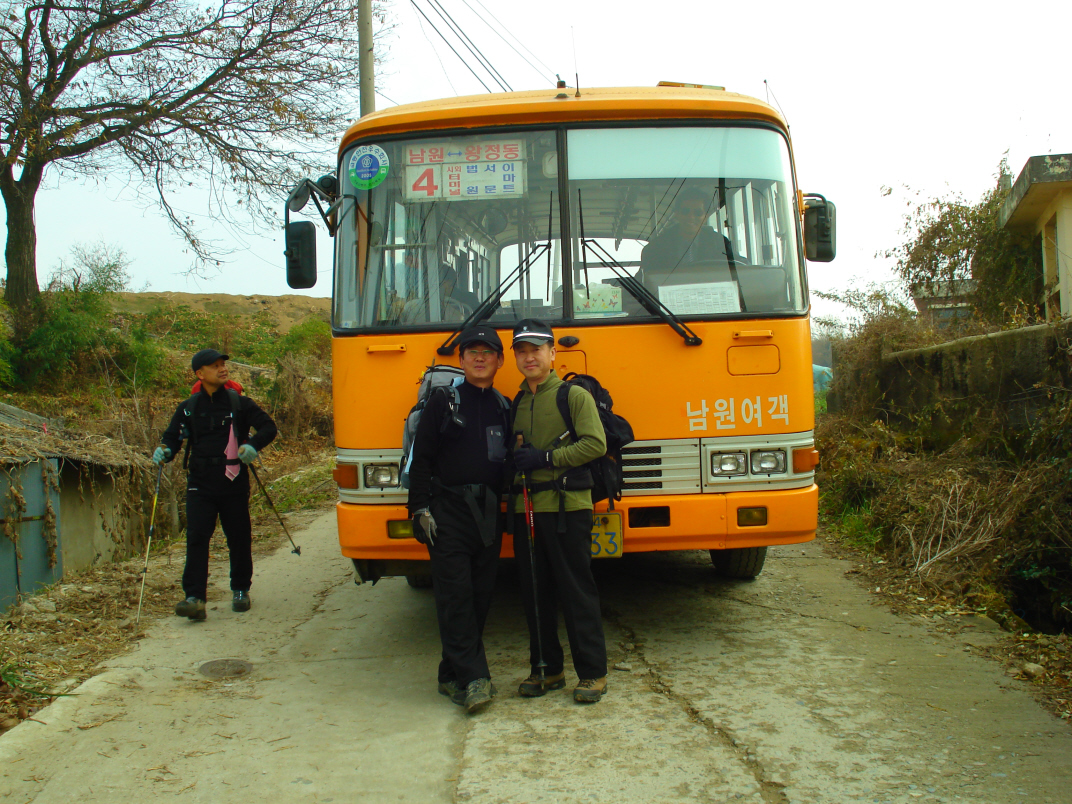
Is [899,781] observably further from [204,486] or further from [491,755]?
[204,486]

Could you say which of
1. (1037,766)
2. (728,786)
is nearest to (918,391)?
(1037,766)

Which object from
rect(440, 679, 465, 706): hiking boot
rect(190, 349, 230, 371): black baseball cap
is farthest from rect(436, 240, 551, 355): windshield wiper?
rect(190, 349, 230, 371): black baseball cap

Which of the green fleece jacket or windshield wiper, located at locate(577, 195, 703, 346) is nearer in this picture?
the green fleece jacket

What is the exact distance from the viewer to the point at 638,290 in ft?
14.6

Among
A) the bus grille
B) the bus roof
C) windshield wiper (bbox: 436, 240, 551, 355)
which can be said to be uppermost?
the bus roof

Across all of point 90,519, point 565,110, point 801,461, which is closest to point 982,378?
point 801,461

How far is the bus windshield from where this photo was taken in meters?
4.48

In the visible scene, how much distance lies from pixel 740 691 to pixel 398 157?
10.6 feet

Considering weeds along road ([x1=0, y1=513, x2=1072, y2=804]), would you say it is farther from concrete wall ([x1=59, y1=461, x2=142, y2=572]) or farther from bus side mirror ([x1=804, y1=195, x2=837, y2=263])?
bus side mirror ([x1=804, y1=195, x2=837, y2=263])

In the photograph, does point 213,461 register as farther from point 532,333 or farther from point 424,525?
point 532,333

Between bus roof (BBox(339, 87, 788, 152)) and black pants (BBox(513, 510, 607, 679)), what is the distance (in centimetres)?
213

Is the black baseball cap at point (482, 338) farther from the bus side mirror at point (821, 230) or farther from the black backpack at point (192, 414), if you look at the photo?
the black backpack at point (192, 414)

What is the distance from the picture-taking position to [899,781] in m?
3.02

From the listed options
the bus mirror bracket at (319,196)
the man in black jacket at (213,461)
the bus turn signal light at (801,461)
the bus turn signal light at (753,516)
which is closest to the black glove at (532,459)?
the bus turn signal light at (753,516)
